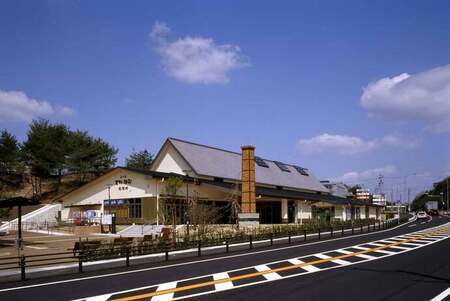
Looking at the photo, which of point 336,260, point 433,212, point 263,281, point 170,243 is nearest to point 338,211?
point 433,212

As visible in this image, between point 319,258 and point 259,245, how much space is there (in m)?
9.70

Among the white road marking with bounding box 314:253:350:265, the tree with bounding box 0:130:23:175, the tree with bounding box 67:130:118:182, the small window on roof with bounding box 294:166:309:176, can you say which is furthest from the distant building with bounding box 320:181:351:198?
the white road marking with bounding box 314:253:350:265

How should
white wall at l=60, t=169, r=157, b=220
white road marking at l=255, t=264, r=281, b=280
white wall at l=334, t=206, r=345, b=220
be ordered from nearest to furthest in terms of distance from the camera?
1. white road marking at l=255, t=264, r=281, b=280
2. white wall at l=60, t=169, r=157, b=220
3. white wall at l=334, t=206, r=345, b=220

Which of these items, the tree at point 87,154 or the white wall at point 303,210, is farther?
the tree at point 87,154

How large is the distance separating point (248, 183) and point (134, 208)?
14388mm

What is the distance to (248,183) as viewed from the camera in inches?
1794

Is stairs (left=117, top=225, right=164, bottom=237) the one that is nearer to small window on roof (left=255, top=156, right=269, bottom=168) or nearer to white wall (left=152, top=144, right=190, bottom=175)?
white wall (left=152, top=144, right=190, bottom=175)

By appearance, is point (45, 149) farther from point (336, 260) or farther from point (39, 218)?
point (336, 260)

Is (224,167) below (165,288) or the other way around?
the other way around

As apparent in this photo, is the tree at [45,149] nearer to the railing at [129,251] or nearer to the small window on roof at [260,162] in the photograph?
the small window on roof at [260,162]

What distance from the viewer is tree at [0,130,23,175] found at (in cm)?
7412

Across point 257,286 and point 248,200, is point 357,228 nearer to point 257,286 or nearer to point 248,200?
point 248,200

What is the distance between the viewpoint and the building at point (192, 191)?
48.9 m

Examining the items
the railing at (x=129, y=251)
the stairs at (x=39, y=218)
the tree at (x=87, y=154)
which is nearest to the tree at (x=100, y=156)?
the tree at (x=87, y=154)
